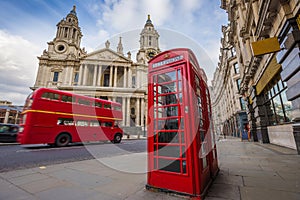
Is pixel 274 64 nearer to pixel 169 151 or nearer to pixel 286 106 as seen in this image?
pixel 286 106

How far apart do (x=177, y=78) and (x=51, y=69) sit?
1746 inches

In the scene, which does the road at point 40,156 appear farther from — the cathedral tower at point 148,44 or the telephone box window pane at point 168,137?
the cathedral tower at point 148,44

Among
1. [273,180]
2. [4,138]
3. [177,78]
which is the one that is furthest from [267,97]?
[4,138]

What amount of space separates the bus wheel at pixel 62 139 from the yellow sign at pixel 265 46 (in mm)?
10543

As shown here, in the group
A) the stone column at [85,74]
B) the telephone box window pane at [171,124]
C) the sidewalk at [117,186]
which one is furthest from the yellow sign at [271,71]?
the stone column at [85,74]

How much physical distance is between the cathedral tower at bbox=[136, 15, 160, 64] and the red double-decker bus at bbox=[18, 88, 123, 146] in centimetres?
3667

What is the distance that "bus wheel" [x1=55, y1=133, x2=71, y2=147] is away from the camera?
8611mm

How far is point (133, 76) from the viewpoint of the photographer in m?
41.1

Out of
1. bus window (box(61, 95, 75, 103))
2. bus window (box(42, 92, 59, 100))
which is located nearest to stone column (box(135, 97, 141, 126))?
bus window (box(61, 95, 75, 103))

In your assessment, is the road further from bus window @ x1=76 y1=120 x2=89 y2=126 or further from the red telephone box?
the red telephone box

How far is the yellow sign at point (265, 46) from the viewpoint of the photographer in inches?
180

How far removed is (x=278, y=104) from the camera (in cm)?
762

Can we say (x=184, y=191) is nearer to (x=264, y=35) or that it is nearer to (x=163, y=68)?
(x=163, y=68)

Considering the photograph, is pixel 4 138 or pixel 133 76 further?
pixel 133 76
